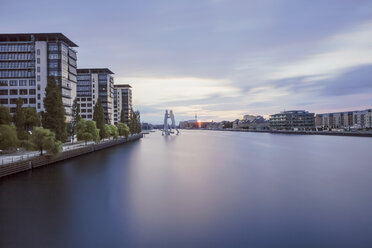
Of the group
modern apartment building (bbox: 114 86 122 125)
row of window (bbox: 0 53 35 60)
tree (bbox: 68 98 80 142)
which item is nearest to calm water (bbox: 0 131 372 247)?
tree (bbox: 68 98 80 142)

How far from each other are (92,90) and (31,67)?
162 ft

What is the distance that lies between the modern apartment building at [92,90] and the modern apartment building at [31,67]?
44.7 m

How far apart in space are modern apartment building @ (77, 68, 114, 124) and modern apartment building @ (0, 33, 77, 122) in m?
44.7

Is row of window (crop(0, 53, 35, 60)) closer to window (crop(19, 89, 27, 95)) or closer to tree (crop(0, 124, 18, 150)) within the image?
window (crop(19, 89, 27, 95))

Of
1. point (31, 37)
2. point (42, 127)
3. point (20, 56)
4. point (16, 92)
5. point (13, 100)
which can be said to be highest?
point (31, 37)

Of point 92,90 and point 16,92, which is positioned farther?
point 92,90

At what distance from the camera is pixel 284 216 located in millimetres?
23797

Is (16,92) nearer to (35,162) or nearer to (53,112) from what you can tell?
(53,112)

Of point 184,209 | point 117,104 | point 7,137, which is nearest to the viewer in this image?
point 184,209

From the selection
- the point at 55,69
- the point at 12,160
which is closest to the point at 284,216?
the point at 12,160

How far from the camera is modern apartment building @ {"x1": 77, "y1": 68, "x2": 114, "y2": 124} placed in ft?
421

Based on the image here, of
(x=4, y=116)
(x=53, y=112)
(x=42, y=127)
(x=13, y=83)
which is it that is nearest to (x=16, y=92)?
(x=13, y=83)

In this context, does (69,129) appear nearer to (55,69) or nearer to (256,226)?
(55,69)

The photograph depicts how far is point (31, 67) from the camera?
82.6 meters
